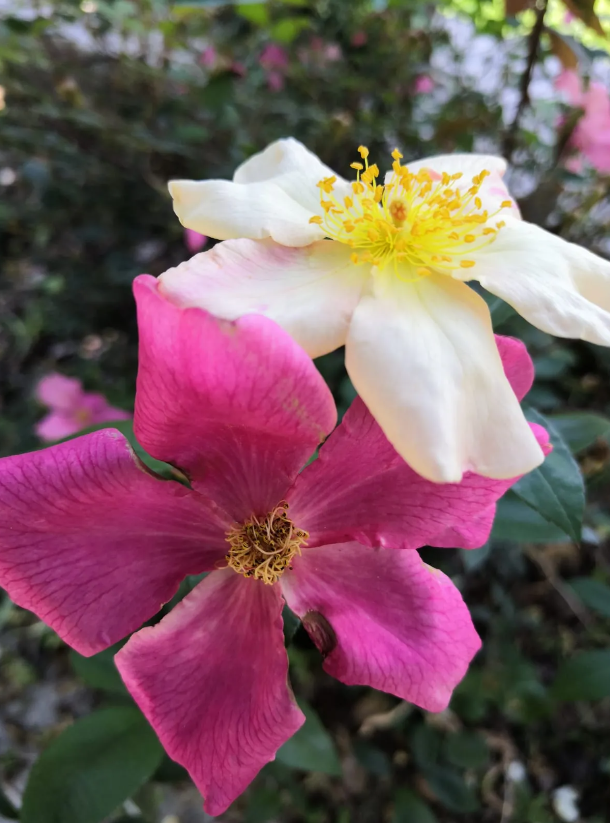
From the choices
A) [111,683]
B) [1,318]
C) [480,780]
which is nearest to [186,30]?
[1,318]

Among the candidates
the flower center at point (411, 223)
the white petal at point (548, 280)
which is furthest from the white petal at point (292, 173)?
the white petal at point (548, 280)

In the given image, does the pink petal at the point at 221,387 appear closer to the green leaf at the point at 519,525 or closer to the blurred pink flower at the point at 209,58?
the green leaf at the point at 519,525

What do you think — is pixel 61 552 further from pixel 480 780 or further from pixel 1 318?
pixel 1 318

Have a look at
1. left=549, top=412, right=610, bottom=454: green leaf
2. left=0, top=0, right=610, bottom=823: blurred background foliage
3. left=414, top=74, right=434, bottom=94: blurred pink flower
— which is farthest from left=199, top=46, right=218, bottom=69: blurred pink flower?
left=549, top=412, right=610, bottom=454: green leaf

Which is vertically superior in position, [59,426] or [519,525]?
[519,525]

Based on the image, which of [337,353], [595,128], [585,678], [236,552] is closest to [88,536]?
[236,552]

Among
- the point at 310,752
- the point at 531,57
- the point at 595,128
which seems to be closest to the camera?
the point at 310,752

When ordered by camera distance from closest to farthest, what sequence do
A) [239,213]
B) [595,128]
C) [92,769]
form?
[239,213] → [92,769] → [595,128]

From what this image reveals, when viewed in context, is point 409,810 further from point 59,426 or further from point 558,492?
point 59,426
